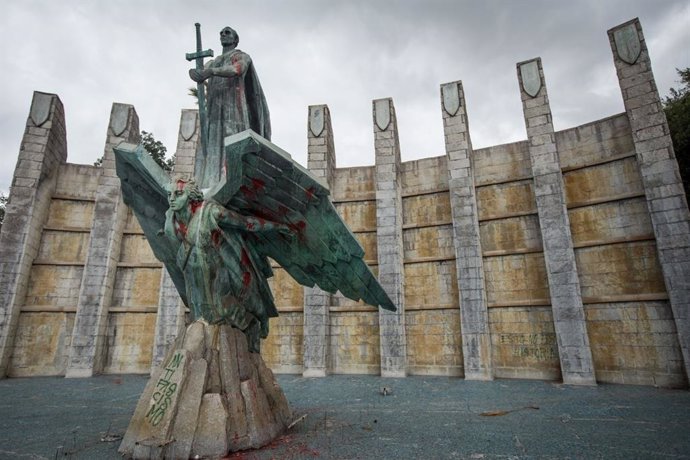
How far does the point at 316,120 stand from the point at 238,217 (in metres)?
10.9

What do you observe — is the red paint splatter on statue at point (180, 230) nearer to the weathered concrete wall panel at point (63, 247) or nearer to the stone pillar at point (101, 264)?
the stone pillar at point (101, 264)

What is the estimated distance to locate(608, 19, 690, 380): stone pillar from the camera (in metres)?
9.83

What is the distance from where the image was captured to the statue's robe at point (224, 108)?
5426 mm

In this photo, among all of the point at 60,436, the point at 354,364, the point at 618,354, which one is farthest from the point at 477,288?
the point at 60,436

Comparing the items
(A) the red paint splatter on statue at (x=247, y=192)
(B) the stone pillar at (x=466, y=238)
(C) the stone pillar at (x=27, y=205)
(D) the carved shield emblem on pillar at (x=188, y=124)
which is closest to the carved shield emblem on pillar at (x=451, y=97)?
(B) the stone pillar at (x=466, y=238)

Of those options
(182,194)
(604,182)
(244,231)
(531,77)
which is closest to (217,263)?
(244,231)

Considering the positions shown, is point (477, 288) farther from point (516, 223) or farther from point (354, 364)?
point (354, 364)

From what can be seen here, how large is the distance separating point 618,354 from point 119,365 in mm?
16394

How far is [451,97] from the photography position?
1397 centimetres

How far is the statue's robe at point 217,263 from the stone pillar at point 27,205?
40.1ft

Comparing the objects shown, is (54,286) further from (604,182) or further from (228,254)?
(604,182)

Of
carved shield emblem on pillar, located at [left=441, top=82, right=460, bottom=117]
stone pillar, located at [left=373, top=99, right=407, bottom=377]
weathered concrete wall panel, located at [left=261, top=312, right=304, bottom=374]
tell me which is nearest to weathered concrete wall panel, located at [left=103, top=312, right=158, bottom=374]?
weathered concrete wall panel, located at [left=261, top=312, right=304, bottom=374]

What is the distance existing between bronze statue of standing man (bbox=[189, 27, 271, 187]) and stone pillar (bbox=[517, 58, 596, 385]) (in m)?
9.96

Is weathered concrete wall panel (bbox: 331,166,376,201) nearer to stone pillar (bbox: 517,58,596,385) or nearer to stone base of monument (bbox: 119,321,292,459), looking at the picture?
stone pillar (bbox: 517,58,596,385)
